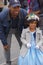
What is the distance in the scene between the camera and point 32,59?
460 cm

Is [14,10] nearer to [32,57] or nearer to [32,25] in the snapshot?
[32,25]

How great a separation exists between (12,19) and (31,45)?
61 centimetres

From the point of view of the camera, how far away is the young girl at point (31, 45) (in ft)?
15.1

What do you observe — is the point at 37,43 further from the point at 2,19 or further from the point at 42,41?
the point at 2,19

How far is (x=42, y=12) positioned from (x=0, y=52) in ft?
3.99

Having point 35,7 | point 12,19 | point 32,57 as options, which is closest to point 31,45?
point 32,57

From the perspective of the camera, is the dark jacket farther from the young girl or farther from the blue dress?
the blue dress

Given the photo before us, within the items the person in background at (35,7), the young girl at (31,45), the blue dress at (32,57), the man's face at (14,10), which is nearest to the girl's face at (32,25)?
the young girl at (31,45)

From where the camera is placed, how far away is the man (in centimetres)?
472

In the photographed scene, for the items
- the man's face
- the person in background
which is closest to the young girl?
the man's face

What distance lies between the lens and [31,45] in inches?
183

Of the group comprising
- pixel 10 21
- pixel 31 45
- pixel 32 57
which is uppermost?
pixel 10 21

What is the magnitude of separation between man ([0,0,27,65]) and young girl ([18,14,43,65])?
231 mm

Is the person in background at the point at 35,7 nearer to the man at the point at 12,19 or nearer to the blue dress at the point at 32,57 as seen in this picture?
the man at the point at 12,19
